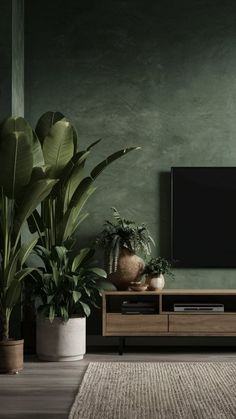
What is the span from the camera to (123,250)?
5.96 m

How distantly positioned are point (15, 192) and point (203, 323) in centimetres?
181

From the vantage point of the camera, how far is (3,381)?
4.67 m

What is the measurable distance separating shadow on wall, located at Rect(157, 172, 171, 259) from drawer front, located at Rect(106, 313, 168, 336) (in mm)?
663

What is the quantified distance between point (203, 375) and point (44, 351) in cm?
126

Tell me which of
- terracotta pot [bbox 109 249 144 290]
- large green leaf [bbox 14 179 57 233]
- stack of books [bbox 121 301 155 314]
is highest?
large green leaf [bbox 14 179 57 233]

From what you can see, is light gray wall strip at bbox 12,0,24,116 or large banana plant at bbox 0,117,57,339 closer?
large banana plant at bbox 0,117,57,339

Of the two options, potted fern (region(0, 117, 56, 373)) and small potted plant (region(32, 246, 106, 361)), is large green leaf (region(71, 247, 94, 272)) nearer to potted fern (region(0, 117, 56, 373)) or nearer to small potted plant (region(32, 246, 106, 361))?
small potted plant (region(32, 246, 106, 361))

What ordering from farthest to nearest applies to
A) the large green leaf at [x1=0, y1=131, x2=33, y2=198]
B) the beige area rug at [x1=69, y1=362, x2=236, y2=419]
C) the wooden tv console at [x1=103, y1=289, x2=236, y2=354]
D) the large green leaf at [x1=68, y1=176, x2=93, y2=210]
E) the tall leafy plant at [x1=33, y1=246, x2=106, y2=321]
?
the wooden tv console at [x1=103, y1=289, x2=236, y2=354]
the large green leaf at [x1=68, y1=176, x2=93, y2=210]
the tall leafy plant at [x1=33, y1=246, x2=106, y2=321]
the large green leaf at [x1=0, y1=131, x2=33, y2=198]
the beige area rug at [x1=69, y1=362, x2=236, y2=419]

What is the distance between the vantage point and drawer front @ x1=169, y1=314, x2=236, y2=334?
574cm

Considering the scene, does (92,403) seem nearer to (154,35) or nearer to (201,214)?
(201,214)

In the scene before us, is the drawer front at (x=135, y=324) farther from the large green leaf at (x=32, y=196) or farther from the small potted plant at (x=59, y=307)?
the large green leaf at (x=32, y=196)

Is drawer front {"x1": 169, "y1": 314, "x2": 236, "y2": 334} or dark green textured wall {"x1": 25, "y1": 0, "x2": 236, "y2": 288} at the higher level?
dark green textured wall {"x1": 25, "y1": 0, "x2": 236, "y2": 288}

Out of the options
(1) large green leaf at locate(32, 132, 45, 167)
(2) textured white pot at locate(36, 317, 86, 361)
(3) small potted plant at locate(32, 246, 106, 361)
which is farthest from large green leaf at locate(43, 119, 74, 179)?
(2) textured white pot at locate(36, 317, 86, 361)

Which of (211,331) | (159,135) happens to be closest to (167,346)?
(211,331)
